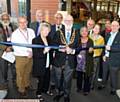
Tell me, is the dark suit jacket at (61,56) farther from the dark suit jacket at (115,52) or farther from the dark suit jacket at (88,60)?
the dark suit jacket at (115,52)

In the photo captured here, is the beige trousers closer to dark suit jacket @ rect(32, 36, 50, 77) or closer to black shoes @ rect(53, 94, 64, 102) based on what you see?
dark suit jacket @ rect(32, 36, 50, 77)

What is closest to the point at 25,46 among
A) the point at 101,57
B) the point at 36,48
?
the point at 36,48

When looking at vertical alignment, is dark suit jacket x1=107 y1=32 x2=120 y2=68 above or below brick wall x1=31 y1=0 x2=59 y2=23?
below

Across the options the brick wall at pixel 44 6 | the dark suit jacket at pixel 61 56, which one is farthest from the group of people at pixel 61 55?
the brick wall at pixel 44 6

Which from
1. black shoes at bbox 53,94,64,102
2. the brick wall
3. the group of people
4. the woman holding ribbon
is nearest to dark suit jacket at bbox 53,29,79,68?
the group of people

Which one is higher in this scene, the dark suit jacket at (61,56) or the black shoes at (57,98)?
the dark suit jacket at (61,56)

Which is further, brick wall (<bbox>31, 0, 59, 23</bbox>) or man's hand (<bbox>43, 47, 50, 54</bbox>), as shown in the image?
brick wall (<bbox>31, 0, 59, 23</bbox>)

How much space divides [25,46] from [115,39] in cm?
162

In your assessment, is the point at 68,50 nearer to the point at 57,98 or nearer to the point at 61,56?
the point at 61,56

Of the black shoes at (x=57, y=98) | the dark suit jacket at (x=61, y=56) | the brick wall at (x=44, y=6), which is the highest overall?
the brick wall at (x=44, y=6)

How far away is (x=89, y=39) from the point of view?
4621 mm

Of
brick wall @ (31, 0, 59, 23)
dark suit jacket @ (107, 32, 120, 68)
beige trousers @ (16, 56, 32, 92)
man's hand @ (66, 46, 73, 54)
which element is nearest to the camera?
man's hand @ (66, 46, 73, 54)

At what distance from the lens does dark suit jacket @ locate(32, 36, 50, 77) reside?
4.38 meters

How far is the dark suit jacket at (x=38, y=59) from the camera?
4.38 m
